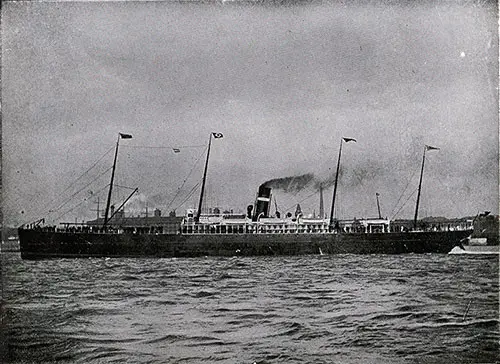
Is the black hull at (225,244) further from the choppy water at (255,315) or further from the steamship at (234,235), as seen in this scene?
the choppy water at (255,315)

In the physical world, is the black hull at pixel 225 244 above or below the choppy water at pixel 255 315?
above

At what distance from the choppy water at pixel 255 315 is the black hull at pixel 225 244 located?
1.02 ft

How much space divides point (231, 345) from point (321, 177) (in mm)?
1390

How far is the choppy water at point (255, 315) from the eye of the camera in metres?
3.23

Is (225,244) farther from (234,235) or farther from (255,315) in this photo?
(255,315)

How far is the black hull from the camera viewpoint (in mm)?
4211

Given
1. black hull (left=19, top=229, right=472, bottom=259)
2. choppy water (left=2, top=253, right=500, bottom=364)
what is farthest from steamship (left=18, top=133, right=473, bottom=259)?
choppy water (left=2, top=253, right=500, bottom=364)

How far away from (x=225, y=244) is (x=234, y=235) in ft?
0.70

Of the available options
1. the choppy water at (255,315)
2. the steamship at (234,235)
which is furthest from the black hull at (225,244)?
the choppy water at (255,315)

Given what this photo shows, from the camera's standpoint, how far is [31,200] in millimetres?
3609

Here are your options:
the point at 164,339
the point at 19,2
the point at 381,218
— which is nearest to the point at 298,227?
the point at 381,218

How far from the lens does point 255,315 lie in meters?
3.44

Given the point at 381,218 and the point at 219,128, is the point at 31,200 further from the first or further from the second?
the point at 381,218

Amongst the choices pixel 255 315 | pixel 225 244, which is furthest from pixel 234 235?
pixel 255 315
